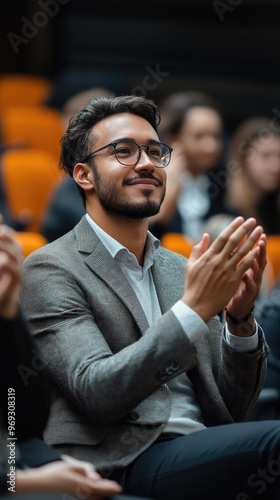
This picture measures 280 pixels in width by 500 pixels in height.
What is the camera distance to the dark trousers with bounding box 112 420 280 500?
5.45 feet

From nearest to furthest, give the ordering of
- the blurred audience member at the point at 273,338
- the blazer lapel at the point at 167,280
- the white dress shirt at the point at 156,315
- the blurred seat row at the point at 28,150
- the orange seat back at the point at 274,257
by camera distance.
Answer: the white dress shirt at the point at 156,315, the blazer lapel at the point at 167,280, the blurred audience member at the point at 273,338, the orange seat back at the point at 274,257, the blurred seat row at the point at 28,150

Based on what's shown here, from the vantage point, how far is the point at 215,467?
167 centimetres

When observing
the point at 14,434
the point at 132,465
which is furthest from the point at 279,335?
the point at 14,434

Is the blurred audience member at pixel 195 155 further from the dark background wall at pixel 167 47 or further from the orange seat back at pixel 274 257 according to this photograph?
the dark background wall at pixel 167 47

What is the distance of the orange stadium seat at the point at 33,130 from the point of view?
488 cm

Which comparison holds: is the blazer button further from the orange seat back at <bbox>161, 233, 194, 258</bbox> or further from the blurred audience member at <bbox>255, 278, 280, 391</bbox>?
the orange seat back at <bbox>161, 233, 194, 258</bbox>

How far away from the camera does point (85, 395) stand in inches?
64.9

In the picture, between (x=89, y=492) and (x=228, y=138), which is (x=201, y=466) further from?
(x=228, y=138)

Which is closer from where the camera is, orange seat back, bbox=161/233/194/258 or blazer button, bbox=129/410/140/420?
blazer button, bbox=129/410/140/420

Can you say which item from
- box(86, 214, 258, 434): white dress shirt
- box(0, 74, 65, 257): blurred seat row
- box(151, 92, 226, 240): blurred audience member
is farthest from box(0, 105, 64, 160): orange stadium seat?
box(86, 214, 258, 434): white dress shirt

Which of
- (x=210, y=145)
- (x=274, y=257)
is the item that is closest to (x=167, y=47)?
(x=210, y=145)

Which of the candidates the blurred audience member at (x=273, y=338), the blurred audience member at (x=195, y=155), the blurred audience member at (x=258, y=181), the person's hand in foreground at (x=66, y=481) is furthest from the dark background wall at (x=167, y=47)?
the person's hand in foreground at (x=66, y=481)

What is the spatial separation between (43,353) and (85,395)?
136 mm

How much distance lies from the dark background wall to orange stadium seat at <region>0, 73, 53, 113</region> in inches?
6.2
